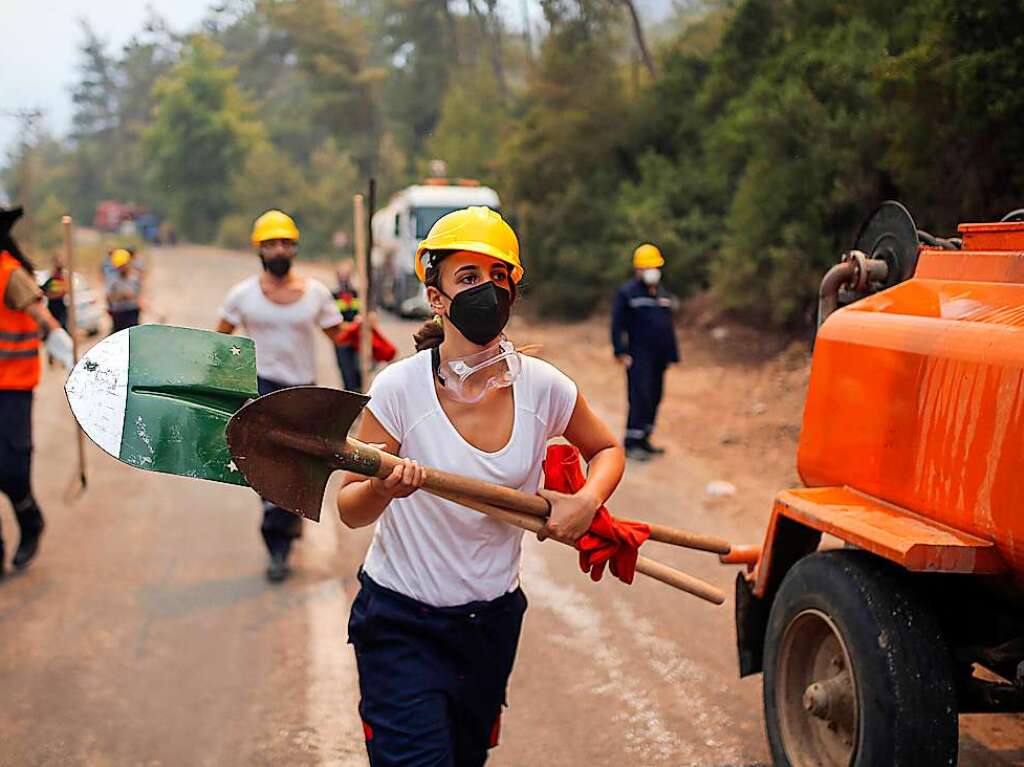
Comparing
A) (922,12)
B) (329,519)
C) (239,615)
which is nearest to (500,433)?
(239,615)

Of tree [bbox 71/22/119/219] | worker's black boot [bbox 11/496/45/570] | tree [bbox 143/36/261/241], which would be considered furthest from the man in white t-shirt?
tree [bbox 71/22/119/219]

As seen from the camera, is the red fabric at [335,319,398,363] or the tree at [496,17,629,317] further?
the tree at [496,17,629,317]

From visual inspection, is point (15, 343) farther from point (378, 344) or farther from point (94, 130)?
point (94, 130)

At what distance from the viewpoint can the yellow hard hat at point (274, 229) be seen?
21.4 ft

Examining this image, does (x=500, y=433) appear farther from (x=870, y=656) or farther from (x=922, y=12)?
(x=922, y=12)

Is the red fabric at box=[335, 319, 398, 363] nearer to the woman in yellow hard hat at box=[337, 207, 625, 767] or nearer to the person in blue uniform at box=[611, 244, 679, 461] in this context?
the person in blue uniform at box=[611, 244, 679, 461]

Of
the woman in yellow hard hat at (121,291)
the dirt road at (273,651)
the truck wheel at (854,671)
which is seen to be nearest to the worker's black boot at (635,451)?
the dirt road at (273,651)

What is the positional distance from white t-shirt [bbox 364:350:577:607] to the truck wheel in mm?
1043

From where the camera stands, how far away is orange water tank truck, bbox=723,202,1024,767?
9.70 ft

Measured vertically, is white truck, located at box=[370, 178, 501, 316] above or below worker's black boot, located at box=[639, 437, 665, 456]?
above

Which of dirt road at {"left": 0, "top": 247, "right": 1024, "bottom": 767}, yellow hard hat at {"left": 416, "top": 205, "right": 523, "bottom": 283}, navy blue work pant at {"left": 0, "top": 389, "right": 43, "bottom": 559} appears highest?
yellow hard hat at {"left": 416, "top": 205, "right": 523, "bottom": 283}

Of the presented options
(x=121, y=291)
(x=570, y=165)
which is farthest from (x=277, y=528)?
(x=570, y=165)

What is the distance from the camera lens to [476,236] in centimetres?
283

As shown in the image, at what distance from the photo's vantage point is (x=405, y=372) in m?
2.89
